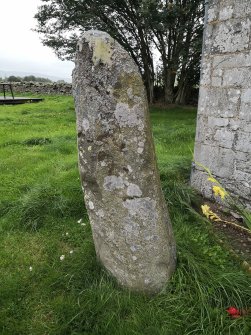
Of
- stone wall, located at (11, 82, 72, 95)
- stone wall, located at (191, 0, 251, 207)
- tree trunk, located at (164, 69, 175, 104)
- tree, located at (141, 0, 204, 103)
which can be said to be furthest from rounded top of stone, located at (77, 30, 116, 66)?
stone wall, located at (11, 82, 72, 95)

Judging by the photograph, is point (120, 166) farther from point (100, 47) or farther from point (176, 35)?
point (176, 35)

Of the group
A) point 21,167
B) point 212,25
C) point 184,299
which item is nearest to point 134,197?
point 184,299

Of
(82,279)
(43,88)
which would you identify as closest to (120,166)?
(82,279)

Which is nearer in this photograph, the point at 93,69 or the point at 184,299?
the point at 93,69

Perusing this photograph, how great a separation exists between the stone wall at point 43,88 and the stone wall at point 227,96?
1641cm

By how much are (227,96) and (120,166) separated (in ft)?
8.31

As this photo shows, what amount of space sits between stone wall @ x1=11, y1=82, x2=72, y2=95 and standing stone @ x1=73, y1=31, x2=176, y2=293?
18273mm

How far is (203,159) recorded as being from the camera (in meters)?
4.77

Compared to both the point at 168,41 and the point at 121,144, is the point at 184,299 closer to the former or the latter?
the point at 121,144

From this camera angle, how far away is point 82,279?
283cm

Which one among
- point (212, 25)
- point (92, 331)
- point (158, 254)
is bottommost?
point (92, 331)

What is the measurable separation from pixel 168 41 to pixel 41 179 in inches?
366

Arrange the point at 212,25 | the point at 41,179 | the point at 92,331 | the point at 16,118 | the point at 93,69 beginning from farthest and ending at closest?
the point at 16,118 → the point at 41,179 → the point at 212,25 → the point at 92,331 → the point at 93,69

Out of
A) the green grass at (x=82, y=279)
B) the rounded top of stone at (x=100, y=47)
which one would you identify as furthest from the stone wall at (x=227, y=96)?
the rounded top of stone at (x=100, y=47)
